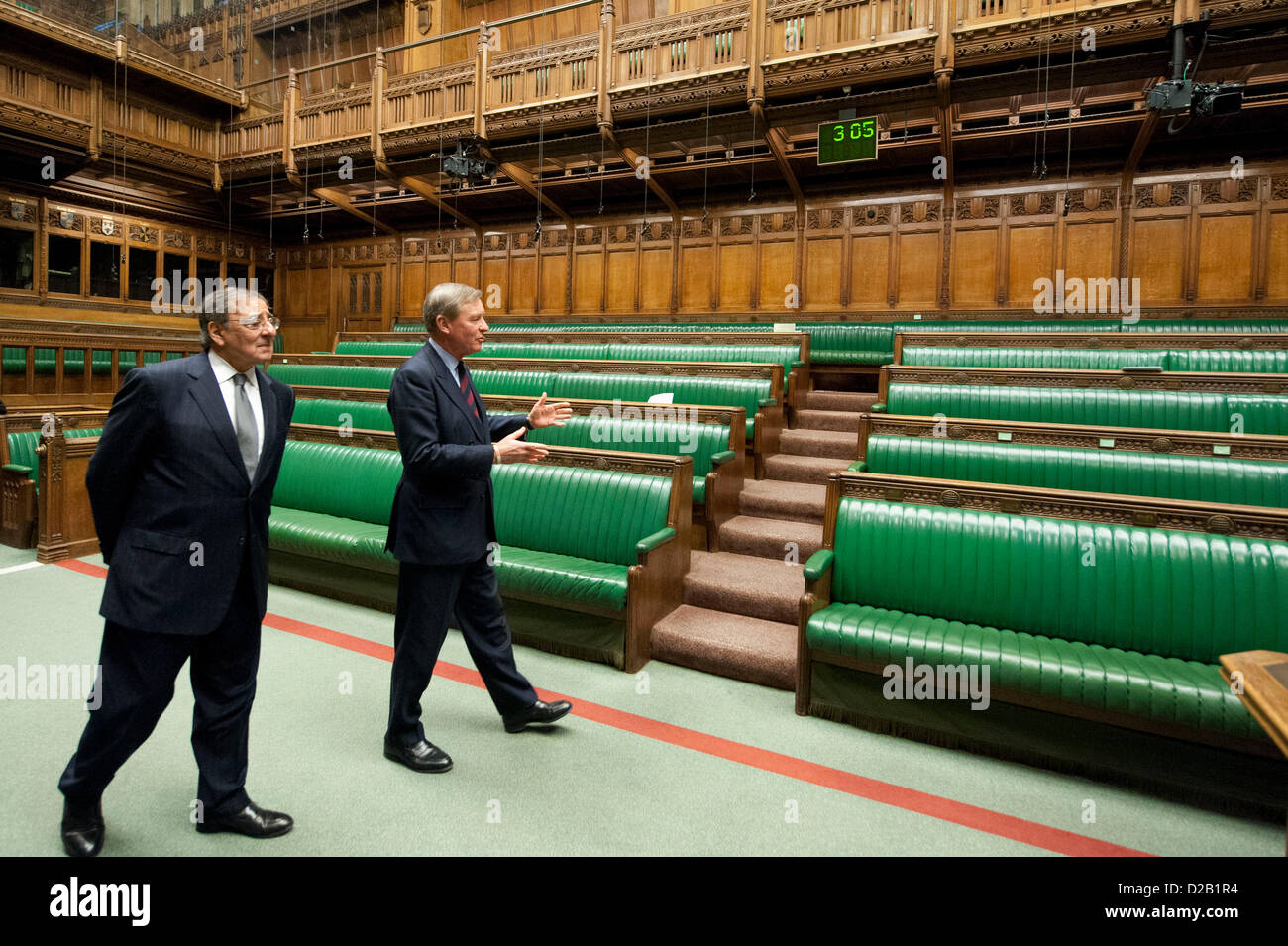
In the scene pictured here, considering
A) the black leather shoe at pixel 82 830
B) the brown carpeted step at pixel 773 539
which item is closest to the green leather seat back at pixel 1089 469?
the brown carpeted step at pixel 773 539

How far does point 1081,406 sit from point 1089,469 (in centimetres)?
109

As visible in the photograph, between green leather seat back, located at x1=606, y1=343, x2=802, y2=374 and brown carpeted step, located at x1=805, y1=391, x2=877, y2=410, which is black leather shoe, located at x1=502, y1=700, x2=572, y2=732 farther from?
brown carpeted step, located at x1=805, y1=391, x2=877, y2=410

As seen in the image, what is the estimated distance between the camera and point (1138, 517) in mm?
2529

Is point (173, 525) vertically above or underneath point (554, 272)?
underneath

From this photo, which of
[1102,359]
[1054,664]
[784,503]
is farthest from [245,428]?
[1102,359]

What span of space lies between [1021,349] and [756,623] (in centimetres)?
357

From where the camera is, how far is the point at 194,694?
176 cm

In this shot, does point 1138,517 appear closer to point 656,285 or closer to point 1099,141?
point 1099,141

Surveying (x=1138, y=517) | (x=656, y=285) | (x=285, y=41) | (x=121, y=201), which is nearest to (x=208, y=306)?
(x=1138, y=517)

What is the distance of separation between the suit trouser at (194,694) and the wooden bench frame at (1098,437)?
3.11 metres

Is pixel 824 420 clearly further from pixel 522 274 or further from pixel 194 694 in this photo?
pixel 522 274

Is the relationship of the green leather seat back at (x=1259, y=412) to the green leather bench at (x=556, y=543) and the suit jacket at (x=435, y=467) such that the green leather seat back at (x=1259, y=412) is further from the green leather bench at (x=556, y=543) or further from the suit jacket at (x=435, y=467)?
the suit jacket at (x=435, y=467)

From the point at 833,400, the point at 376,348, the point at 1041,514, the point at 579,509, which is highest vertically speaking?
the point at 376,348

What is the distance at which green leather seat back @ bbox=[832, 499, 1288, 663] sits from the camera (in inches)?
91.0
